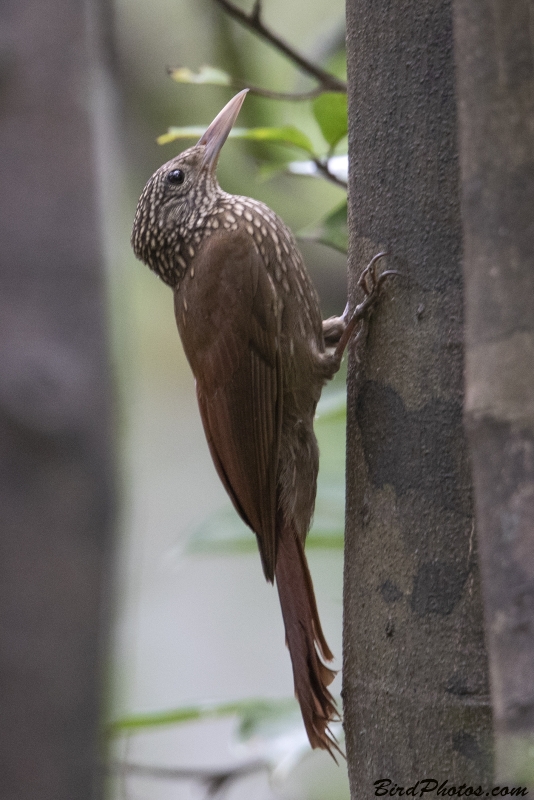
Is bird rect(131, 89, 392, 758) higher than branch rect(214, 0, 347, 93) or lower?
lower

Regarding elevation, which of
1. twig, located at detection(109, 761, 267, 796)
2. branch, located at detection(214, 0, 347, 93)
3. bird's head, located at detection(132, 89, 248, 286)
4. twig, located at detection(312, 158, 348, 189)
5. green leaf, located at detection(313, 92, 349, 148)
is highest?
branch, located at detection(214, 0, 347, 93)

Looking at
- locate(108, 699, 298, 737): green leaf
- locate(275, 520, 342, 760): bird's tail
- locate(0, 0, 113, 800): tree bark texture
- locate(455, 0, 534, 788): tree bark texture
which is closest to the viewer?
locate(455, 0, 534, 788): tree bark texture

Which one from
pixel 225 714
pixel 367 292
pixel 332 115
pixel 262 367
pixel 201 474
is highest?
pixel 332 115

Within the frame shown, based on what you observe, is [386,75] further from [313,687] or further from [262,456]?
[313,687]

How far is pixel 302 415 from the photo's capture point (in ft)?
6.76

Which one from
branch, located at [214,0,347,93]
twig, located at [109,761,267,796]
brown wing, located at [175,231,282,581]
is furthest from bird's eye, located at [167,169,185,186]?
twig, located at [109,761,267,796]

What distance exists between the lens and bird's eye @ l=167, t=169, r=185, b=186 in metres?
2.32

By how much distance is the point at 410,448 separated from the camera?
1.28 m

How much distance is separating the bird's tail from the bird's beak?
979 mm

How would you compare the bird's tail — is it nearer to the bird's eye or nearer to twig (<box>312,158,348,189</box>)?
twig (<box>312,158,348,189</box>)

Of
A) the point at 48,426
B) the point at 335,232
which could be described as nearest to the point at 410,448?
the point at 335,232

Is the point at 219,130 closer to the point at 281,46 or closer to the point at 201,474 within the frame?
the point at 281,46

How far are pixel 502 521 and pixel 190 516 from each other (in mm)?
5290

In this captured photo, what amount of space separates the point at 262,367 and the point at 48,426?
724 millimetres
